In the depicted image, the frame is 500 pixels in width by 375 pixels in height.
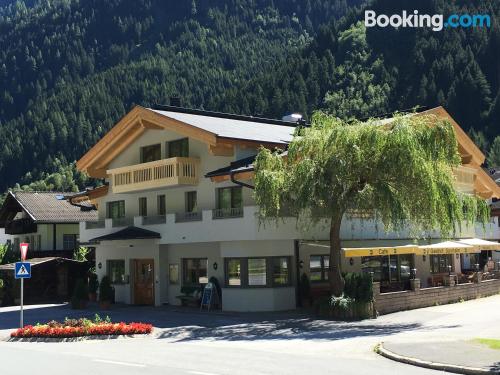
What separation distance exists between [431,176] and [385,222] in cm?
230

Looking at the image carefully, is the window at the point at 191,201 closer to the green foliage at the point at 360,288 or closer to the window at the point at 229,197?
the window at the point at 229,197

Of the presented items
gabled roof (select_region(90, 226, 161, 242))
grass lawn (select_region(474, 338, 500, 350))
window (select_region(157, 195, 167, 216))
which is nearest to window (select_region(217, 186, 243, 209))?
gabled roof (select_region(90, 226, 161, 242))

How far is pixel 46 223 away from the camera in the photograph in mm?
52281

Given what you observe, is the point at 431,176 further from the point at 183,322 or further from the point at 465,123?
the point at 465,123

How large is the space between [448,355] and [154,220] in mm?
20455

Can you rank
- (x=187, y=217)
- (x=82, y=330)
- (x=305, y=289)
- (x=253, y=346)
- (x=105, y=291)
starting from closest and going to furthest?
(x=253, y=346)
(x=82, y=330)
(x=305, y=289)
(x=187, y=217)
(x=105, y=291)

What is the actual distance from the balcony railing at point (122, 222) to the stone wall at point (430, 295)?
48.5 ft

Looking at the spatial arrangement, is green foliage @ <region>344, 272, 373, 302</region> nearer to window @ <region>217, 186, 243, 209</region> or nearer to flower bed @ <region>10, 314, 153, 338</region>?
window @ <region>217, 186, 243, 209</region>

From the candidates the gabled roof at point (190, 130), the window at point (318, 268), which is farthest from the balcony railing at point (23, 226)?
the window at point (318, 268)

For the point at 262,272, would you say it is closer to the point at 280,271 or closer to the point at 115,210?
the point at 280,271

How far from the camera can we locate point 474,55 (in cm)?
15762

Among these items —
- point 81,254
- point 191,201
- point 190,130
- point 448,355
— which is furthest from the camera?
point 81,254

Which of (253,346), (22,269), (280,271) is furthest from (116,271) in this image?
(253,346)

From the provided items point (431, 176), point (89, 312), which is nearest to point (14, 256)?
point (89, 312)
